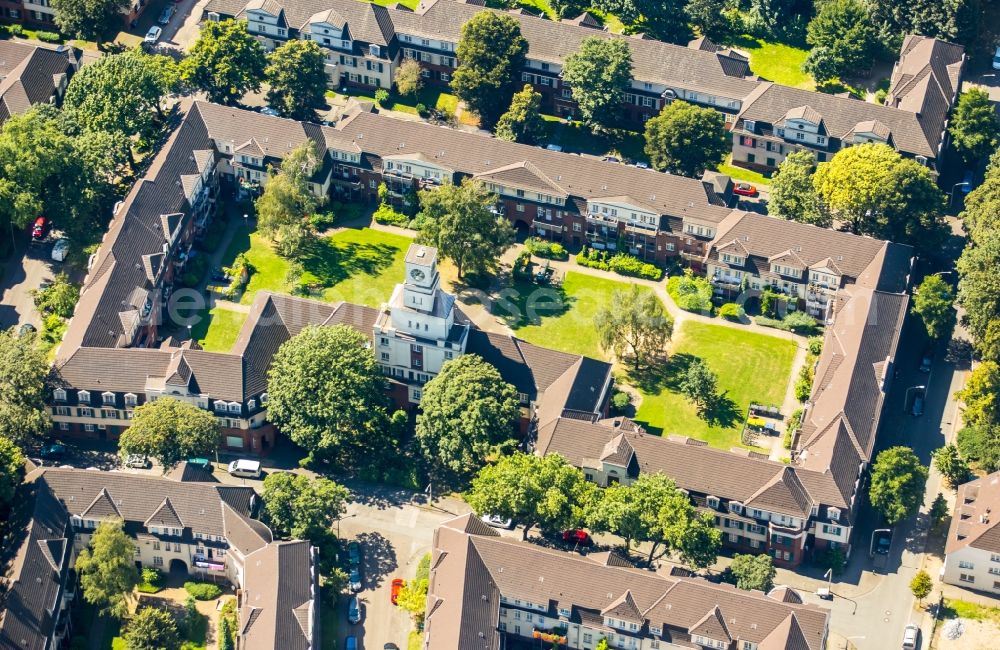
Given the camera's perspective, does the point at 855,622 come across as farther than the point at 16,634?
Yes

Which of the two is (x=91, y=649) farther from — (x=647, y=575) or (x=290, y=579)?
(x=647, y=575)

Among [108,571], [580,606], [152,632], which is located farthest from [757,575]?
[108,571]

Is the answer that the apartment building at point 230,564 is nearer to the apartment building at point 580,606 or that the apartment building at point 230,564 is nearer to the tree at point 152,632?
the tree at point 152,632

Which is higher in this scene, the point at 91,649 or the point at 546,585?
the point at 546,585

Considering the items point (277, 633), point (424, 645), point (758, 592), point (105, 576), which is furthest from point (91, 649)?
point (758, 592)

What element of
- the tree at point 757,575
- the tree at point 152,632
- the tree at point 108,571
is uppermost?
the tree at point 757,575

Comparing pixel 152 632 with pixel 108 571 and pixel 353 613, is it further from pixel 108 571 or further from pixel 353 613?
pixel 353 613

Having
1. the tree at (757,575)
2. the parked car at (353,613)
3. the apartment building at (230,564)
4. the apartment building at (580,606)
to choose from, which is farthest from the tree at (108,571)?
the tree at (757,575)
